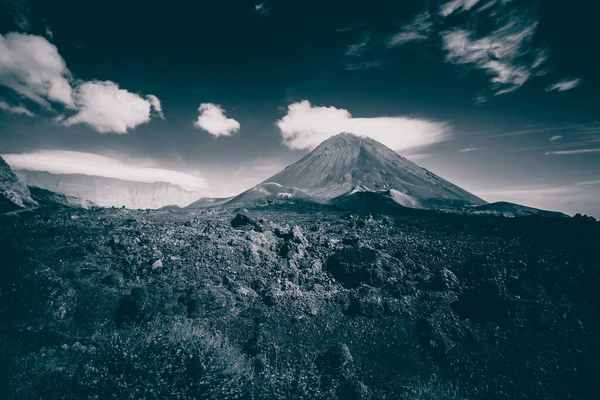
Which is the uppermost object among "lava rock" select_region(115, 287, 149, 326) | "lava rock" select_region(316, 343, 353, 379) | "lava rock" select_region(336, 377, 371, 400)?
"lava rock" select_region(115, 287, 149, 326)

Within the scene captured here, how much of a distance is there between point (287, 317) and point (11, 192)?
4007 cm

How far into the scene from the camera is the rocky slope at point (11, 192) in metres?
31.3

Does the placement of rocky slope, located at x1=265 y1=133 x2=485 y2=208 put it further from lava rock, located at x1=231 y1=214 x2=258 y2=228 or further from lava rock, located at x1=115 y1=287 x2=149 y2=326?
lava rock, located at x1=115 y1=287 x2=149 y2=326

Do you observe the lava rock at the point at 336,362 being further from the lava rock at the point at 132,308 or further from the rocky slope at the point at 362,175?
the rocky slope at the point at 362,175

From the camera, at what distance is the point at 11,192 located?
33.1 m

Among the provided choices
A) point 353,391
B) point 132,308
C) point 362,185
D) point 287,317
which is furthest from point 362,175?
point 132,308

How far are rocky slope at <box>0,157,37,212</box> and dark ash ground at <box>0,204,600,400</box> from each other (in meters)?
15.3

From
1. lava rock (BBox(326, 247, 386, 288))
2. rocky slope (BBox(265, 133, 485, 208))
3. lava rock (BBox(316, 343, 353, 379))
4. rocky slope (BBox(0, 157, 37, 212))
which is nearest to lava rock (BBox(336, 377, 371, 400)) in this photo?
lava rock (BBox(316, 343, 353, 379))

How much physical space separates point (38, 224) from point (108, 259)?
34.5ft

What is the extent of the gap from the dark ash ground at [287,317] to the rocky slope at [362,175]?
123ft

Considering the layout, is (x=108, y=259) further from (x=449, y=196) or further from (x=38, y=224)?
(x=449, y=196)

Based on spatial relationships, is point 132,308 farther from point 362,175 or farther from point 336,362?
point 362,175

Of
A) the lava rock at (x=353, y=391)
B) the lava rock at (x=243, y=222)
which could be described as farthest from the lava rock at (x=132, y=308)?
the lava rock at (x=243, y=222)

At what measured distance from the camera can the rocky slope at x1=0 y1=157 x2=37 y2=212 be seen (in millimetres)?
31305
